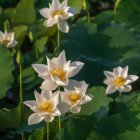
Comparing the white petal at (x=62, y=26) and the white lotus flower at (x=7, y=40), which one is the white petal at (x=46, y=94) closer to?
the white petal at (x=62, y=26)

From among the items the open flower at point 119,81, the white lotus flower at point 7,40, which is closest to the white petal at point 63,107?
the open flower at point 119,81

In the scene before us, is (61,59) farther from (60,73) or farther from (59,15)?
(59,15)

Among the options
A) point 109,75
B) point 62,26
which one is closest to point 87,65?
point 62,26

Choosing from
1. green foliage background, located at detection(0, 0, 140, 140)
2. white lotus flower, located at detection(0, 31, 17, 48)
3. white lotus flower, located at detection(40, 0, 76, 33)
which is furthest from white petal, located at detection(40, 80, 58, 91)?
white lotus flower, located at detection(0, 31, 17, 48)

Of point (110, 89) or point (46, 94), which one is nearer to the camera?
point (46, 94)

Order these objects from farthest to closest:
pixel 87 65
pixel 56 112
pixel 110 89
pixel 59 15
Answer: pixel 87 65 → pixel 59 15 → pixel 110 89 → pixel 56 112

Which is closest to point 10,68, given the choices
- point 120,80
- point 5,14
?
point 120,80

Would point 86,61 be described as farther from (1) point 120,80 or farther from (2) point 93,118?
(2) point 93,118
